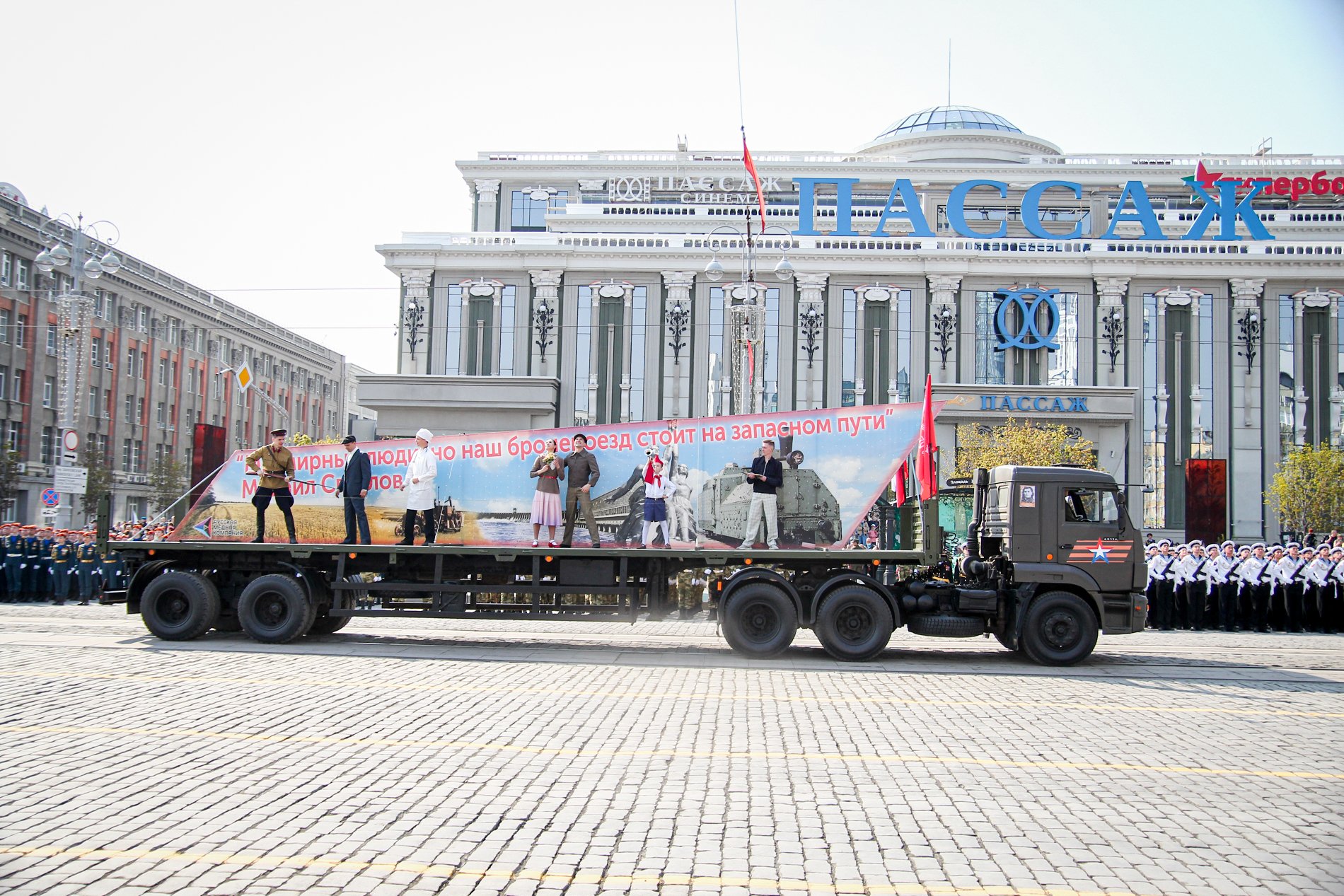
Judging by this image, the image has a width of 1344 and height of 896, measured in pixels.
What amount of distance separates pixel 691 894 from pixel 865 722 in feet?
15.6

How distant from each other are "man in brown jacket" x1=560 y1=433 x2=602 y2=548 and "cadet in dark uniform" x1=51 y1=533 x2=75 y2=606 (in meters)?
15.3

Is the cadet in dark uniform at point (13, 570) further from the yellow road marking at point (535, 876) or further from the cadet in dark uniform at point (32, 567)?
the yellow road marking at point (535, 876)

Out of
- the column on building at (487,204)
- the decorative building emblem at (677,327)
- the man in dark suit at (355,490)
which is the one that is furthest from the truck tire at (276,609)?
the column on building at (487,204)

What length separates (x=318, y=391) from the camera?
92.8 m

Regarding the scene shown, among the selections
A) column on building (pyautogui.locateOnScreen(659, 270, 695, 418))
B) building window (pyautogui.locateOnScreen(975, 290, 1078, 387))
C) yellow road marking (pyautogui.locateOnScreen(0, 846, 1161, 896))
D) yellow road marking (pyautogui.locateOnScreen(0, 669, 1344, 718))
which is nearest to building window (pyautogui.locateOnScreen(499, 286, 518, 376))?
column on building (pyautogui.locateOnScreen(659, 270, 695, 418))

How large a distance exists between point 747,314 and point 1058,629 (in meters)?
15.9

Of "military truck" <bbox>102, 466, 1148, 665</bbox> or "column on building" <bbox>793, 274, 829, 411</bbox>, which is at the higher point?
"column on building" <bbox>793, 274, 829, 411</bbox>

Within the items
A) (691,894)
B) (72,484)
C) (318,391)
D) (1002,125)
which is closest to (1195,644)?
(691,894)

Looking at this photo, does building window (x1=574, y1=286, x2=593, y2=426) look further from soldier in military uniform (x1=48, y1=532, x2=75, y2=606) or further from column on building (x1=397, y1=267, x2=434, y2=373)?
soldier in military uniform (x1=48, y1=532, x2=75, y2=606)

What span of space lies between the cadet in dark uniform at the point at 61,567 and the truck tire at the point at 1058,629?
69.5 ft

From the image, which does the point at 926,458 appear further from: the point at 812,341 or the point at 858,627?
the point at 812,341

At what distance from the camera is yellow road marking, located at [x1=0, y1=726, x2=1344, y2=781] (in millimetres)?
7797

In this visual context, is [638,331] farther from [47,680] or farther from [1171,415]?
[47,680]

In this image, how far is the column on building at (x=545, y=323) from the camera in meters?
50.2
